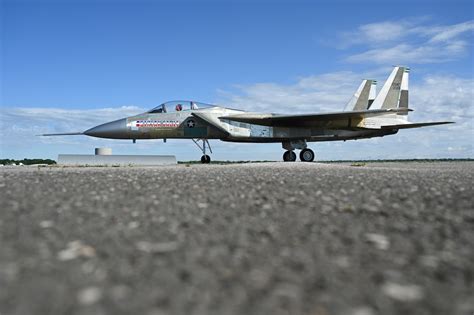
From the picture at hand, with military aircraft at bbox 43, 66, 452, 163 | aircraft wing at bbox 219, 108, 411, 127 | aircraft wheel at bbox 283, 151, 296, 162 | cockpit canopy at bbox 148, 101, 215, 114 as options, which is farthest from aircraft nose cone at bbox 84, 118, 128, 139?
aircraft wheel at bbox 283, 151, 296, 162

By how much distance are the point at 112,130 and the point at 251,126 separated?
731cm

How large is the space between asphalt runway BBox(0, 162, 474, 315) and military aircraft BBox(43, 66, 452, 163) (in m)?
15.1

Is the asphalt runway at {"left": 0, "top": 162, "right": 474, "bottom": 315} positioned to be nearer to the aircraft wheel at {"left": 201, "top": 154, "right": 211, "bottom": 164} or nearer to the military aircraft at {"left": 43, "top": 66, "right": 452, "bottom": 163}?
the military aircraft at {"left": 43, "top": 66, "right": 452, "bottom": 163}

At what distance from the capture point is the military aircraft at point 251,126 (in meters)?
18.9

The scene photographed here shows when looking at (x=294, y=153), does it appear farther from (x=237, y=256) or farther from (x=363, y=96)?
(x=237, y=256)

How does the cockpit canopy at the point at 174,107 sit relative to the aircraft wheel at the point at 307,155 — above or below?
above

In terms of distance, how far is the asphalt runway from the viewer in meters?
1.72

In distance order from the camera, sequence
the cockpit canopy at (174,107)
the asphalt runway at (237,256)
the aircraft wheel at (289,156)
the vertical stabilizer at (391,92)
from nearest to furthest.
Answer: the asphalt runway at (237,256), the cockpit canopy at (174,107), the aircraft wheel at (289,156), the vertical stabilizer at (391,92)

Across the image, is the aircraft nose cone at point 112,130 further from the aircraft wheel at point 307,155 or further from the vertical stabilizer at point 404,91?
the vertical stabilizer at point 404,91

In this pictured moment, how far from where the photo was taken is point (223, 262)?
7.22 ft

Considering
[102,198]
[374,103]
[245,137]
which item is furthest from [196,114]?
[102,198]

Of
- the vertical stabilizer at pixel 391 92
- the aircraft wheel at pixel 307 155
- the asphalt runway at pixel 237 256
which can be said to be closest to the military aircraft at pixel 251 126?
the aircraft wheel at pixel 307 155

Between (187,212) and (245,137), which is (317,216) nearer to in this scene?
(187,212)

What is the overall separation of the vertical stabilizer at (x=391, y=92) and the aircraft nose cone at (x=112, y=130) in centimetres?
1602
